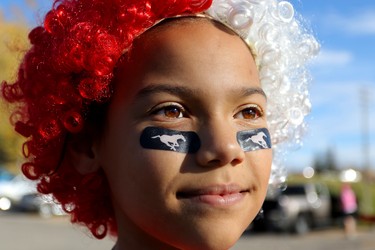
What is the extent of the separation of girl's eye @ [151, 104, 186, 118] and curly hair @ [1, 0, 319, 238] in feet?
0.77

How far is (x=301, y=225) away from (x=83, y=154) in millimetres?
17252

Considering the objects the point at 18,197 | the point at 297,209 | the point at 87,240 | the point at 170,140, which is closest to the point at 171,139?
the point at 170,140

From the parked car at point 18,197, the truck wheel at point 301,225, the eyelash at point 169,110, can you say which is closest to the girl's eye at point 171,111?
the eyelash at point 169,110

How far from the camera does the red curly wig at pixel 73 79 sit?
2.18m

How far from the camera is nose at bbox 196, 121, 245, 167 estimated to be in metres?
1.95

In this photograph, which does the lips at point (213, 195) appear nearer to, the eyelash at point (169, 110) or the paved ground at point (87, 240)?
the eyelash at point (169, 110)

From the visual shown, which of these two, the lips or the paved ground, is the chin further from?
the paved ground

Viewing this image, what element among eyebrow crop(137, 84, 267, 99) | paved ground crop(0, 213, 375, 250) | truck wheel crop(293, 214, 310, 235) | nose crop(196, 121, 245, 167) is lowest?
nose crop(196, 121, 245, 167)

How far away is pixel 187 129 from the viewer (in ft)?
6.70

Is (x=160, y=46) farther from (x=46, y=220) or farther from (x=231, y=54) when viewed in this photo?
(x=46, y=220)

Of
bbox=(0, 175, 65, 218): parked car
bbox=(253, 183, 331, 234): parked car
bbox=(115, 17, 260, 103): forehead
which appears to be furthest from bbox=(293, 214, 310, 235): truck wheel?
bbox=(115, 17, 260, 103): forehead

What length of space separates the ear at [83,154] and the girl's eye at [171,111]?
358mm

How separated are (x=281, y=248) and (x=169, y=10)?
14.4 metres

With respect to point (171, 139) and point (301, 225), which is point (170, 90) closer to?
point (171, 139)
